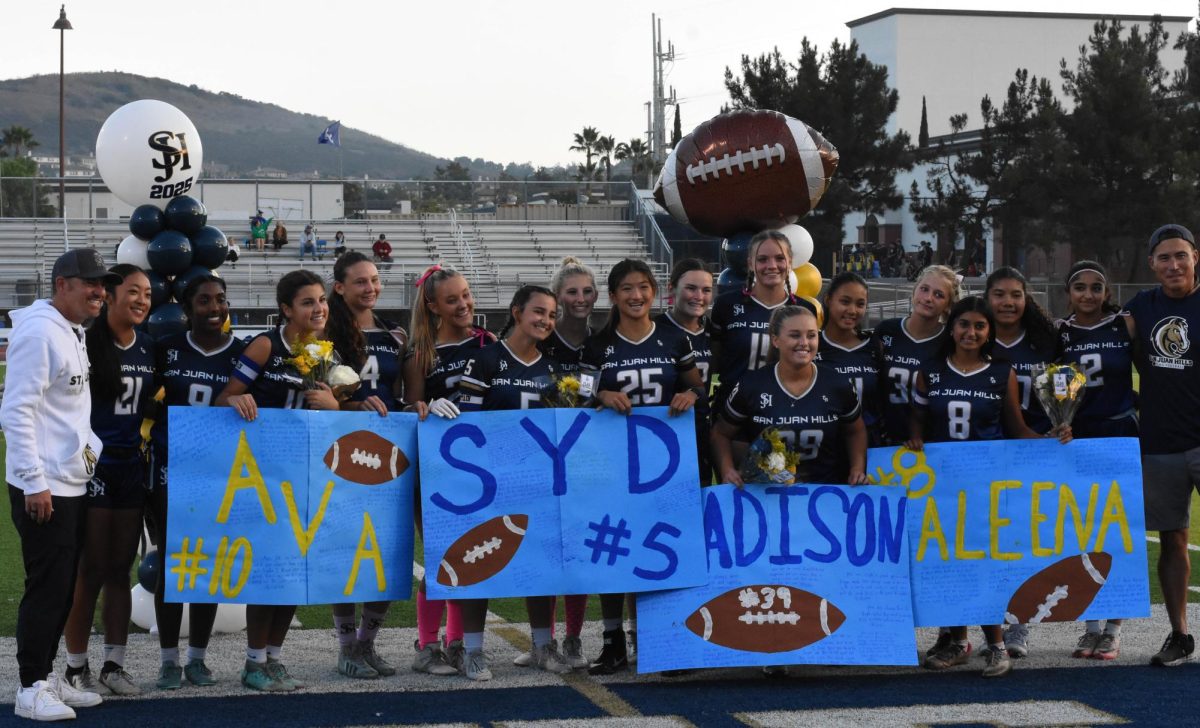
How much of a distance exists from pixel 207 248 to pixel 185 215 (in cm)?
22

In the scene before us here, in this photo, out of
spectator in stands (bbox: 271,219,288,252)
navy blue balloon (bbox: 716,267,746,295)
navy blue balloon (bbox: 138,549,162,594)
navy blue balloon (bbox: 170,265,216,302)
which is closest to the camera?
navy blue balloon (bbox: 138,549,162,594)

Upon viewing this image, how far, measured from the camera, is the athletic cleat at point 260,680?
541 cm

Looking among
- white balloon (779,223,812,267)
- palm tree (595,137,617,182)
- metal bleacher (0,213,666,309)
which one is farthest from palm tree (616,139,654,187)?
white balloon (779,223,812,267)

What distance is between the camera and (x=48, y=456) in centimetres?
495

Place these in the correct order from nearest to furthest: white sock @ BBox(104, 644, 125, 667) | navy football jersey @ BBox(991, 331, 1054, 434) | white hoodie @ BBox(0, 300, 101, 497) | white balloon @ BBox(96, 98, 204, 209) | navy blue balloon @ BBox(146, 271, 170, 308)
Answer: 1. white hoodie @ BBox(0, 300, 101, 497)
2. white sock @ BBox(104, 644, 125, 667)
3. navy football jersey @ BBox(991, 331, 1054, 434)
4. navy blue balloon @ BBox(146, 271, 170, 308)
5. white balloon @ BBox(96, 98, 204, 209)

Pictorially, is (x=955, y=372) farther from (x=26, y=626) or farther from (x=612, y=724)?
(x=26, y=626)

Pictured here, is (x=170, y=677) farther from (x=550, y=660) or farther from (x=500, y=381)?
(x=500, y=381)

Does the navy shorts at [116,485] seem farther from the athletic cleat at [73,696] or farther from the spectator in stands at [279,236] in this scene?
the spectator in stands at [279,236]

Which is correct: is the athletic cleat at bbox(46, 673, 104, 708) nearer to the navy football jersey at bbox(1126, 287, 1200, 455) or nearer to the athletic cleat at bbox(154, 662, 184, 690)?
the athletic cleat at bbox(154, 662, 184, 690)

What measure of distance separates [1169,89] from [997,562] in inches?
1332

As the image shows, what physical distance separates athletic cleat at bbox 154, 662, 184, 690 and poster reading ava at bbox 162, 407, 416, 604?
28cm

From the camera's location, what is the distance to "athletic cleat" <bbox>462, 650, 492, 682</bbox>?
221 inches

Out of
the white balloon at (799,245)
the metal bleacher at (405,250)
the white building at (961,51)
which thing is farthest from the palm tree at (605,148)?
the white balloon at (799,245)

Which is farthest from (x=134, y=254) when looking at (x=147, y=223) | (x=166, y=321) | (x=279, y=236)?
Result: (x=279, y=236)
